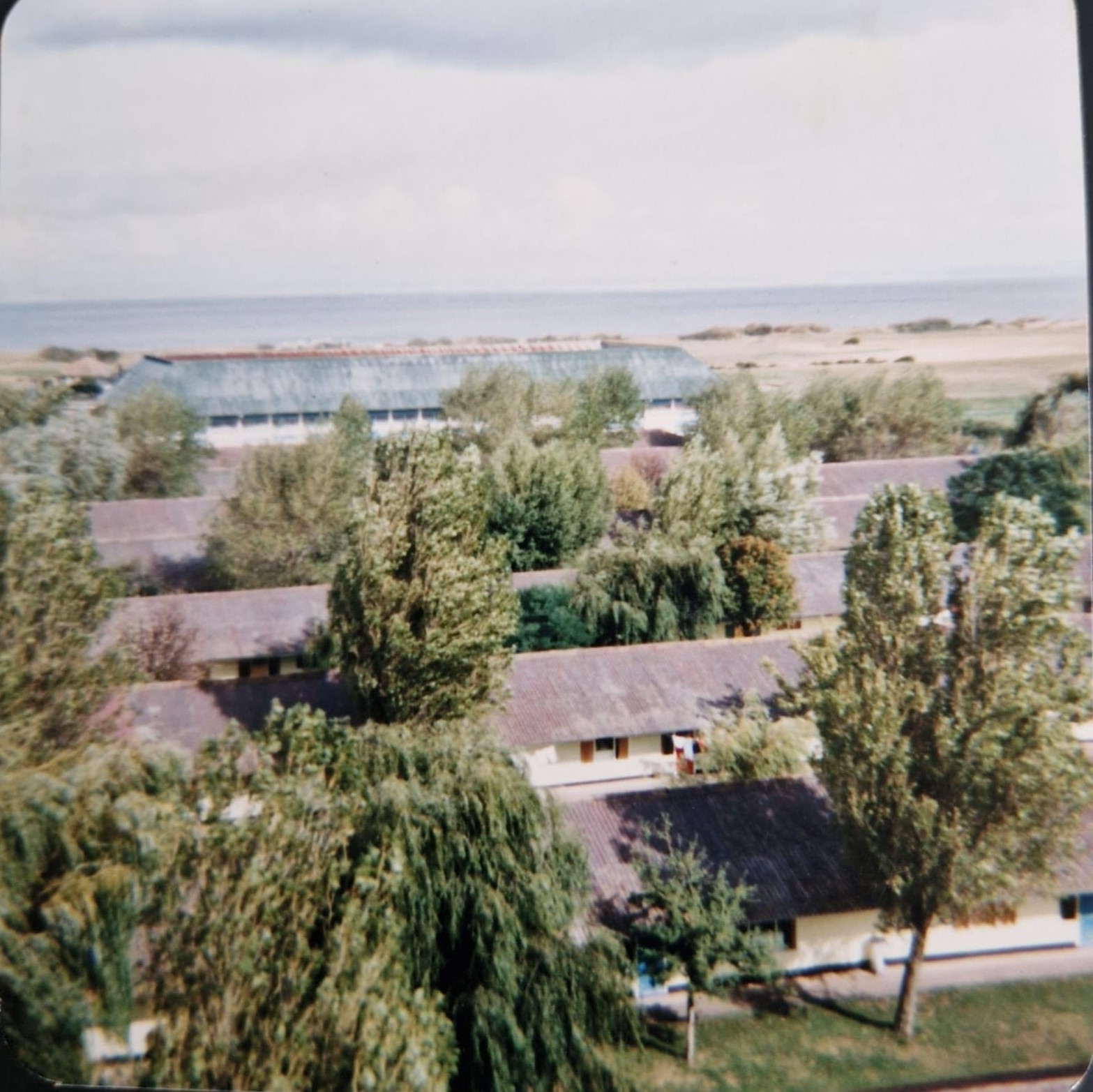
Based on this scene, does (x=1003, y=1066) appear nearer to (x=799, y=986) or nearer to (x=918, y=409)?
(x=799, y=986)

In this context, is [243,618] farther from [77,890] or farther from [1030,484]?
[1030,484]

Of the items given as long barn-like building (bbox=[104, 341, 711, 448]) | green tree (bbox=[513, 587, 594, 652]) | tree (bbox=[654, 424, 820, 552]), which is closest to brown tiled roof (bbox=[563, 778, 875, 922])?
green tree (bbox=[513, 587, 594, 652])

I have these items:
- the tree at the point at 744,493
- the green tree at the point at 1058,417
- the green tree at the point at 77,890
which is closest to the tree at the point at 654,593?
the tree at the point at 744,493

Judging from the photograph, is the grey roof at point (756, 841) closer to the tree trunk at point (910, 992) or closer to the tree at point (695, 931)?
the tree at point (695, 931)

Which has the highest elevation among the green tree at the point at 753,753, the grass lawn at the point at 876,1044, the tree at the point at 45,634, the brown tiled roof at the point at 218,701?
the tree at the point at 45,634

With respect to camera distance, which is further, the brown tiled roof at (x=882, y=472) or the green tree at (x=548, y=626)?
the brown tiled roof at (x=882, y=472)

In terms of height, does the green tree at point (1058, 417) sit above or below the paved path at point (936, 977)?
above
